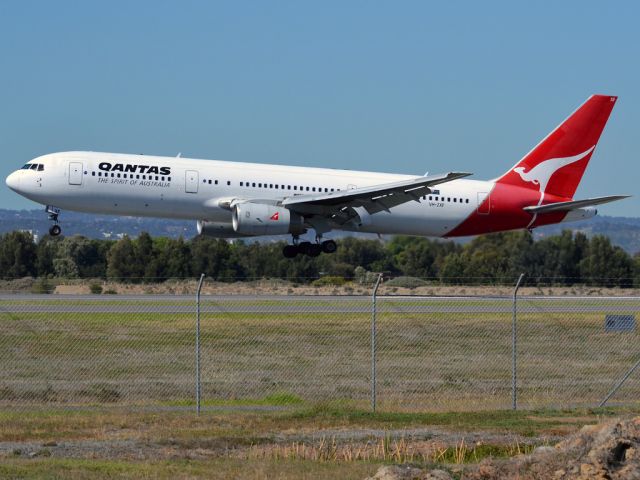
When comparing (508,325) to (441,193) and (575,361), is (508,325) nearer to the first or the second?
(575,361)

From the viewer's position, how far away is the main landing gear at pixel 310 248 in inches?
1626

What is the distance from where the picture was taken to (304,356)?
25797 millimetres

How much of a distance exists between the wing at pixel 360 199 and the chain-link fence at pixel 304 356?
21.8 ft

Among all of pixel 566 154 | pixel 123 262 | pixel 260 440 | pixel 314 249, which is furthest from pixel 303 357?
pixel 123 262

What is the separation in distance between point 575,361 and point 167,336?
9.85 metres

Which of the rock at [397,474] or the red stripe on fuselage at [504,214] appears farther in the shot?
the red stripe on fuselage at [504,214]

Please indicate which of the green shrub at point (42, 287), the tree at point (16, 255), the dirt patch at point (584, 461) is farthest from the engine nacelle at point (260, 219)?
the dirt patch at point (584, 461)

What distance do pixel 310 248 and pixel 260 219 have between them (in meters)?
3.30

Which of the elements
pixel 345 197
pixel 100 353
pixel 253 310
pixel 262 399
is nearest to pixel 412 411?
pixel 262 399

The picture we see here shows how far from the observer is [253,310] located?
3072 centimetres

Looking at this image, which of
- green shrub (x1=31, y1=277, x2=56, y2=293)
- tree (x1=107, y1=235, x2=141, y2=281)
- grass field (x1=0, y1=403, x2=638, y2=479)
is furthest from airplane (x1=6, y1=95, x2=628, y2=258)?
grass field (x1=0, y1=403, x2=638, y2=479)

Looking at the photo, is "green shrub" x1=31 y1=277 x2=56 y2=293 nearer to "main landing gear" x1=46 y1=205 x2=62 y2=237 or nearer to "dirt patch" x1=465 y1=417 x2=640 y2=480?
"main landing gear" x1=46 y1=205 x2=62 y2=237

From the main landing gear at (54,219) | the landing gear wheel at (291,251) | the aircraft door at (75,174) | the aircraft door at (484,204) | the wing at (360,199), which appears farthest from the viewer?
the aircraft door at (484,204)

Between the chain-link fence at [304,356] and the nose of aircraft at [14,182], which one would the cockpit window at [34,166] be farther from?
the chain-link fence at [304,356]
